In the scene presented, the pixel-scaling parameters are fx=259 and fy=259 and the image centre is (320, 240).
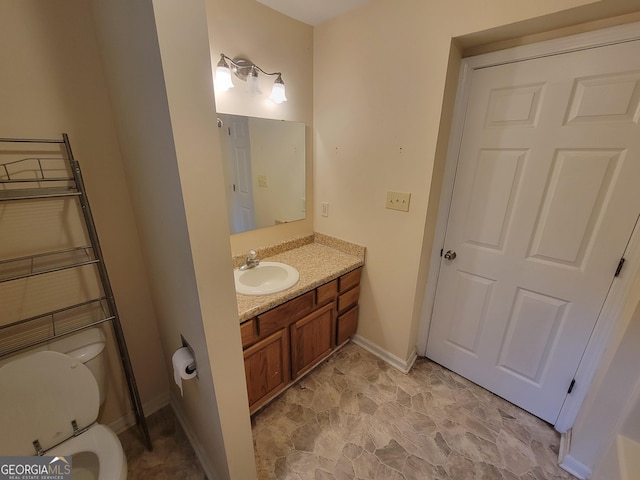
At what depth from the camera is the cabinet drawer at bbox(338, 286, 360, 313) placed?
6.15ft

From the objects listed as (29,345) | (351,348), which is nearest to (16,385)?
(29,345)

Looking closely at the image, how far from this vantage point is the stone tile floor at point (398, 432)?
132 centimetres

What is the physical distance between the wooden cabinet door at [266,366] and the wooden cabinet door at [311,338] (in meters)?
0.07

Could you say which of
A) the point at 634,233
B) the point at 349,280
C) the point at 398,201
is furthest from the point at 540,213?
the point at 349,280

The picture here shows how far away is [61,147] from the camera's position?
1057 millimetres

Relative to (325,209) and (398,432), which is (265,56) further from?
(398,432)

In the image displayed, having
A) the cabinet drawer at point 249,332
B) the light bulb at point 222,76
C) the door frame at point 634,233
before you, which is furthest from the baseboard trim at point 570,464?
the light bulb at point 222,76

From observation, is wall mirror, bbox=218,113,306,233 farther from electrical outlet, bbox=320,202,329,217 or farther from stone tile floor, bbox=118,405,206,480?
stone tile floor, bbox=118,405,206,480

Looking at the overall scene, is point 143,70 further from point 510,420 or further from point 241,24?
point 510,420

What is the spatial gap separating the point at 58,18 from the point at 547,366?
2.81 meters

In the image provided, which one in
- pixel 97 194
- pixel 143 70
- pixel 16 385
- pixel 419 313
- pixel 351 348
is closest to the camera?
pixel 143 70

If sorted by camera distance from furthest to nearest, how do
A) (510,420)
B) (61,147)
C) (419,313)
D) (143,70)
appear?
(419,313) < (510,420) < (61,147) < (143,70)

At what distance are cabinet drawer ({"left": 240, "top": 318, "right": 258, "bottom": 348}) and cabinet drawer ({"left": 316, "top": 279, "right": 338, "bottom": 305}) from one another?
0.46 metres

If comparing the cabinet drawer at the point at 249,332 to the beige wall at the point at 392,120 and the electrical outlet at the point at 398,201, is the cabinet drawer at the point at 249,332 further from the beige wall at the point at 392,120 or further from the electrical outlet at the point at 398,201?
the electrical outlet at the point at 398,201
